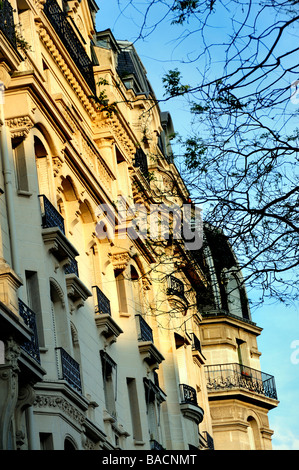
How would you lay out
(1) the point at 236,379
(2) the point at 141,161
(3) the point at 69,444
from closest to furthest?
1. (3) the point at 69,444
2. (2) the point at 141,161
3. (1) the point at 236,379

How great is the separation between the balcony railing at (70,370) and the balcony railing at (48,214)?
3.07 m

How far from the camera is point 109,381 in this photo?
104 feet

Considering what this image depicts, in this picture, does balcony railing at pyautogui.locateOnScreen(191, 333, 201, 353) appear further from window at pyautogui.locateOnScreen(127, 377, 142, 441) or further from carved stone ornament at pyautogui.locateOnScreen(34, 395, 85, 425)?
carved stone ornament at pyautogui.locateOnScreen(34, 395, 85, 425)

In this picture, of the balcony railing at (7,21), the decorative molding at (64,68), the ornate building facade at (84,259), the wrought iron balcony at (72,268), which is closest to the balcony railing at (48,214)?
the ornate building facade at (84,259)

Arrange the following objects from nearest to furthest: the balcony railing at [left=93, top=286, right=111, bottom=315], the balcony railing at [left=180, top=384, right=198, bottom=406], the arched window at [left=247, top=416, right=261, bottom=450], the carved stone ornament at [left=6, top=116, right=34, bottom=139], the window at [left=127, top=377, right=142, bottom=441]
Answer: the carved stone ornament at [left=6, top=116, right=34, bottom=139] → the balcony railing at [left=93, top=286, right=111, bottom=315] → the window at [left=127, top=377, right=142, bottom=441] → the balcony railing at [left=180, top=384, right=198, bottom=406] → the arched window at [left=247, top=416, right=261, bottom=450]

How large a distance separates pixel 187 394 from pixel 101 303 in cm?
1104

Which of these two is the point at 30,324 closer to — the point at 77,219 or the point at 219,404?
the point at 77,219

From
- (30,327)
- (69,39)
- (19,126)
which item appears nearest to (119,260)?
(69,39)

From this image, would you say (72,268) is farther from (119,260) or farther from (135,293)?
(135,293)

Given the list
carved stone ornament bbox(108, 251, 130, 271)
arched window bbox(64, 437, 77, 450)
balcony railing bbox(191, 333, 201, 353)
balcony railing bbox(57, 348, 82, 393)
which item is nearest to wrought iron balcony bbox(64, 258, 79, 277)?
balcony railing bbox(57, 348, 82, 393)

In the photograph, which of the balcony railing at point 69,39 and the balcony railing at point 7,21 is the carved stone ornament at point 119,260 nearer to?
the balcony railing at point 69,39

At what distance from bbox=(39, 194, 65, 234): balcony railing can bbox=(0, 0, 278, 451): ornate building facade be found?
38 mm

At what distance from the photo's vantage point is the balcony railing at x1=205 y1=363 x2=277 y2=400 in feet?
176

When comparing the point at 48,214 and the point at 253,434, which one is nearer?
the point at 48,214
